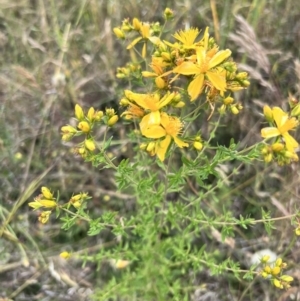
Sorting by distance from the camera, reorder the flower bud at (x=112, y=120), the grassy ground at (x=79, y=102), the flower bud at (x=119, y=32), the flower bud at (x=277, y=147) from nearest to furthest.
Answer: the flower bud at (x=277, y=147) < the flower bud at (x=112, y=120) < the flower bud at (x=119, y=32) < the grassy ground at (x=79, y=102)

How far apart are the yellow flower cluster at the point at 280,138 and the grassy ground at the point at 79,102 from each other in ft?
2.45

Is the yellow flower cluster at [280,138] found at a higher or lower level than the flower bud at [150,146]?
higher

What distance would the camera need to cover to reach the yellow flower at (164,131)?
4.04 feet

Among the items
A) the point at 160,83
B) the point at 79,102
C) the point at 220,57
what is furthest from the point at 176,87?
the point at 79,102

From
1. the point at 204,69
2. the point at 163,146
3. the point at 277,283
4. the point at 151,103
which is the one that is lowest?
the point at 277,283

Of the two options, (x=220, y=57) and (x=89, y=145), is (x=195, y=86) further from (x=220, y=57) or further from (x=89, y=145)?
(x=89, y=145)

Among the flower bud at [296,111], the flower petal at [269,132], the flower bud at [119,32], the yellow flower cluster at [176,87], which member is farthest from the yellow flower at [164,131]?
the flower bud at [119,32]

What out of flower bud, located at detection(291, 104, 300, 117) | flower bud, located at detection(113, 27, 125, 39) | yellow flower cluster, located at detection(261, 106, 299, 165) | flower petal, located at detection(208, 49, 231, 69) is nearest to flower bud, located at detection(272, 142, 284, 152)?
yellow flower cluster, located at detection(261, 106, 299, 165)

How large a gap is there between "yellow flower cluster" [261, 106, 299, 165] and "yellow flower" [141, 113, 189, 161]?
0.23m

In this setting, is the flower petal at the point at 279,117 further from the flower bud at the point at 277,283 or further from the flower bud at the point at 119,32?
the flower bud at the point at 119,32

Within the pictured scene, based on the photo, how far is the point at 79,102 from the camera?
90.7 inches

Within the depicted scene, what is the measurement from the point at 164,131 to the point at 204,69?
20cm

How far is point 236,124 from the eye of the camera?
227cm

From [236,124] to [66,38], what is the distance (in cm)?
98
